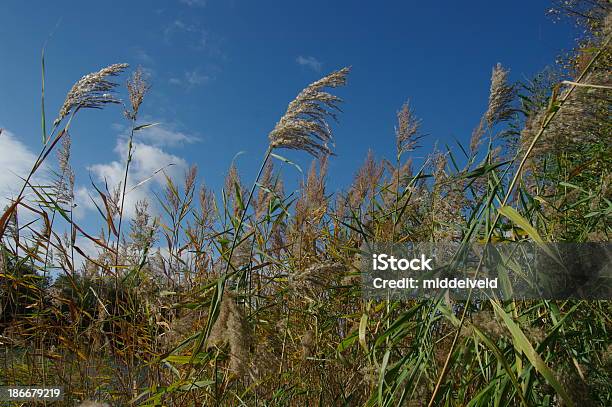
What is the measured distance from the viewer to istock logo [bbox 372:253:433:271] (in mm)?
2367

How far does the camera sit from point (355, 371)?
240 cm

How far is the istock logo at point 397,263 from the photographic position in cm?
237

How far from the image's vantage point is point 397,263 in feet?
7.95
